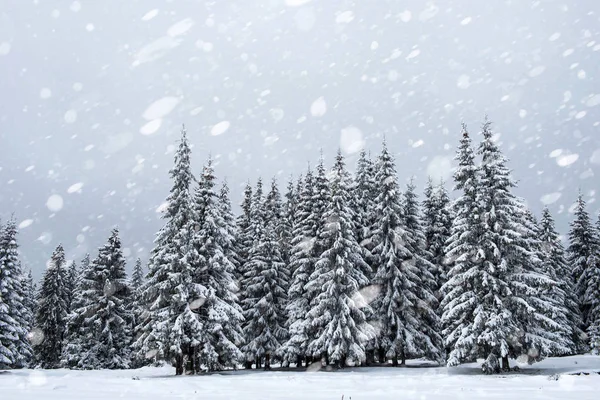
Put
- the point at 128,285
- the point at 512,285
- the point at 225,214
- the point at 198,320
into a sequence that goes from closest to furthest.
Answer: the point at 512,285, the point at 198,320, the point at 225,214, the point at 128,285

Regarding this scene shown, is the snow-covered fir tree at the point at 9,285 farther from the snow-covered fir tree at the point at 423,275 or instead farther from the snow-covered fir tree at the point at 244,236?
the snow-covered fir tree at the point at 423,275

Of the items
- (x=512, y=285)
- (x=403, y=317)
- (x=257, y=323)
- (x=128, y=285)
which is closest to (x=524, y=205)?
(x=512, y=285)

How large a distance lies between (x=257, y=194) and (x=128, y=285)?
46.6 feet

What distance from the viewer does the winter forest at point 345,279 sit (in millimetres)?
27609

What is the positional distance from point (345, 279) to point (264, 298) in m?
7.67

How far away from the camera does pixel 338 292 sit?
32438 millimetres

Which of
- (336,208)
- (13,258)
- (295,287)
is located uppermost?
(336,208)

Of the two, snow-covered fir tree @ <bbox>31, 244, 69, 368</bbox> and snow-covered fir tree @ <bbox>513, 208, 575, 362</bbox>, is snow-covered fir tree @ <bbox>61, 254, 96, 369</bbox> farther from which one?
snow-covered fir tree @ <bbox>513, 208, 575, 362</bbox>

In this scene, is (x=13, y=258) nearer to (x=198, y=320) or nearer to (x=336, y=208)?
(x=198, y=320)

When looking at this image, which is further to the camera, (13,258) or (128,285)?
(128,285)

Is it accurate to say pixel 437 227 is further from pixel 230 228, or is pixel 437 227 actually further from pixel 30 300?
pixel 30 300

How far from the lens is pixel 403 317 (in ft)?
113

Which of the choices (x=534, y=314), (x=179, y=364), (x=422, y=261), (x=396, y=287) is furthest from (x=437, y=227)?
(x=179, y=364)

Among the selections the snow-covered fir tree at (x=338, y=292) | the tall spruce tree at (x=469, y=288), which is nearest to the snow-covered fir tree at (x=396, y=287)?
the snow-covered fir tree at (x=338, y=292)
